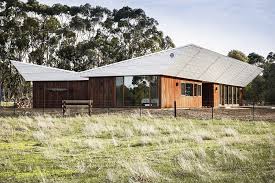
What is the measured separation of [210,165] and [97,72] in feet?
73.3

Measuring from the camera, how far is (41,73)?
3359 cm

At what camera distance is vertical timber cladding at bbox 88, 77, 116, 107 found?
99.3 feet

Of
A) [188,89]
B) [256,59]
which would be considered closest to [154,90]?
[188,89]

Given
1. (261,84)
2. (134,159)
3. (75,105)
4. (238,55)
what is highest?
(238,55)

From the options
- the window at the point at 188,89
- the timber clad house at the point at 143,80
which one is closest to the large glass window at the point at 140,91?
the timber clad house at the point at 143,80

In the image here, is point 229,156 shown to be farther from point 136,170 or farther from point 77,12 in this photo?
point 77,12

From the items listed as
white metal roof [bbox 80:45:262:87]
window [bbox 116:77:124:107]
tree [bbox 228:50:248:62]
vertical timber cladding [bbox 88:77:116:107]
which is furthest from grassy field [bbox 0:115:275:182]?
tree [bbox 228:50:248:62]

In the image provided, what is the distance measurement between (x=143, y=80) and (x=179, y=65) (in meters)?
2.71

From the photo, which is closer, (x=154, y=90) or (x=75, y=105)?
(x=75, y=105)

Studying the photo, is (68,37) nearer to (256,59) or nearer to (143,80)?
(143,80)

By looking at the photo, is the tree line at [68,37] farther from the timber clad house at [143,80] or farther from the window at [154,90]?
the window at [154,90]

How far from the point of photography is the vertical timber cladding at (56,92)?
32938mm

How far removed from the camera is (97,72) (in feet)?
98.3

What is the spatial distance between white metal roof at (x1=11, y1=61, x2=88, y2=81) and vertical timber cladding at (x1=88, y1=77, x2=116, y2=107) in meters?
3.10
